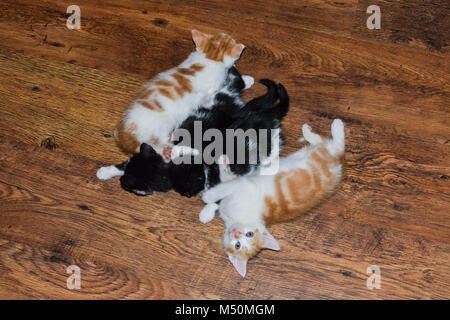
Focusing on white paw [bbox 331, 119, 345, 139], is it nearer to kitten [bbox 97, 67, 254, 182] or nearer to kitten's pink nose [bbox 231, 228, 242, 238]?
kitten [bbox 97, 67, 254, 182]

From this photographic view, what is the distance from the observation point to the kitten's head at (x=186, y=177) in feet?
4.87

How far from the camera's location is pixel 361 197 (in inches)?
66.7

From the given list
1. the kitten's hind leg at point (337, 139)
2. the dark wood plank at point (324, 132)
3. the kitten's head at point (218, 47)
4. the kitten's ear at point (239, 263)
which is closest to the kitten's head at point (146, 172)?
the dark wood plank at point (324, 132)

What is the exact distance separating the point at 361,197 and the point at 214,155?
73cm

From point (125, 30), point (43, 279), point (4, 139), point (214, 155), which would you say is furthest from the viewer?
point (125, 30)

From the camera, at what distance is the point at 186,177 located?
4.87ft

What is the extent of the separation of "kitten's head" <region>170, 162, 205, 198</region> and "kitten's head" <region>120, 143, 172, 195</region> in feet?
0.11

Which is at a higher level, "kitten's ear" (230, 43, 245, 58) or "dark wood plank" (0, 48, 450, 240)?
"kitten's ear" (230, 43, 245, 58)

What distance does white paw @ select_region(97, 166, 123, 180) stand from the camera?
5.48 feet

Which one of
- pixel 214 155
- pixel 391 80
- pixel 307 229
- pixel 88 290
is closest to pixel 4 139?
pixel 88 290

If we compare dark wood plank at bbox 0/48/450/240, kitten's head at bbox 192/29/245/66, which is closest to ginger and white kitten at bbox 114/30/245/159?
kitten's head at bbox 192/29/245/66

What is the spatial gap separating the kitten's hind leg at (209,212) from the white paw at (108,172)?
1.39ft

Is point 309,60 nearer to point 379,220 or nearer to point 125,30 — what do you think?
point 379,220

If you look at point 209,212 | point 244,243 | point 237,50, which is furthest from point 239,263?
point 237,50
